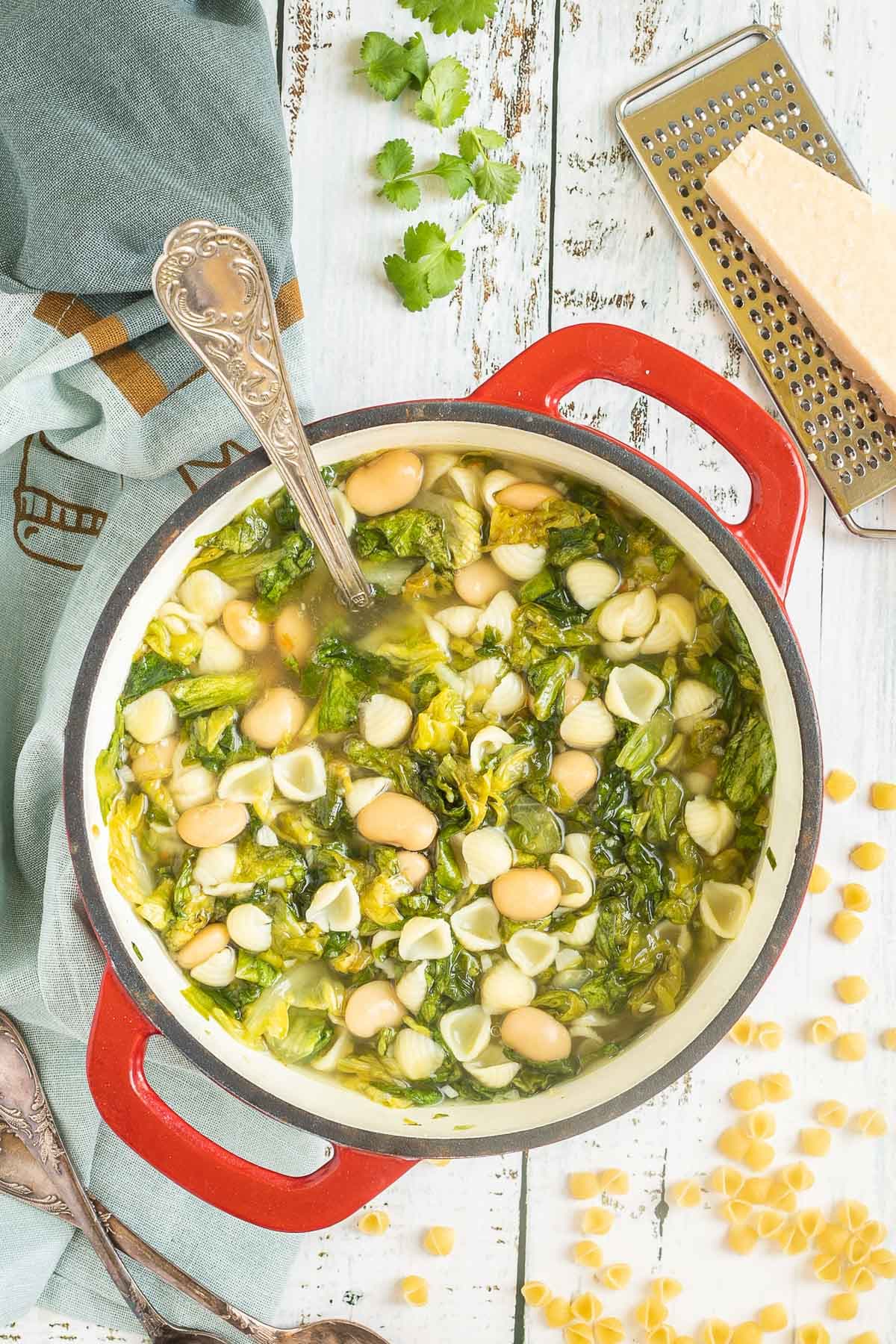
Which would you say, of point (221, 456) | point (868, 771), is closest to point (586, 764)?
point (868, 771)

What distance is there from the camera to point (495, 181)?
1808mm

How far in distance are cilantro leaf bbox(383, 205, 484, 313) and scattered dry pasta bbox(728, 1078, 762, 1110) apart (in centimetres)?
145

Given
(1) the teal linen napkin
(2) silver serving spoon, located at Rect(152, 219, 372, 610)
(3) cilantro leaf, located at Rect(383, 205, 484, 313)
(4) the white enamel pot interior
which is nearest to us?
(2) silver serving spoon, located at Rect(152, 219, 372, 610)

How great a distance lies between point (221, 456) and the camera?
68.1 inches

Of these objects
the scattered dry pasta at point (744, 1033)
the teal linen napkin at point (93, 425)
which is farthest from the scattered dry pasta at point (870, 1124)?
the teal linen napkin at point (93, 425)

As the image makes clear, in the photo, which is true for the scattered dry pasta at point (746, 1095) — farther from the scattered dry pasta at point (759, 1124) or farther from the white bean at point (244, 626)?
the white bean at point (244, 626)

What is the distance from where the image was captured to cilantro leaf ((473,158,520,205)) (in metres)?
1.80

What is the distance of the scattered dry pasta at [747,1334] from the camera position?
1.88 metres

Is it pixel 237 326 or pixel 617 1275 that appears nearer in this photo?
pixel 237 326

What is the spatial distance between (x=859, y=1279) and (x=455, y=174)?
2032 mm

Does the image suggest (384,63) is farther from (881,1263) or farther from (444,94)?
(881,1263)

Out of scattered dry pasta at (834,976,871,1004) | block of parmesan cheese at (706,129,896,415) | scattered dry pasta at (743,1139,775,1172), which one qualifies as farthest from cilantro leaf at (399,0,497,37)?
scattered dry pasta at (743,1139,775,1172)

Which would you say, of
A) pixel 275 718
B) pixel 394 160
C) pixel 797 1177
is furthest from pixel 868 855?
pixel 394 160

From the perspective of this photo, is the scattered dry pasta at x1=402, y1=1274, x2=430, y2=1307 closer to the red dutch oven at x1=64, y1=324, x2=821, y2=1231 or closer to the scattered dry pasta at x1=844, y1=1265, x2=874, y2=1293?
the red dutch oven at x1=64, y1=324, x2=821, y2=1231
